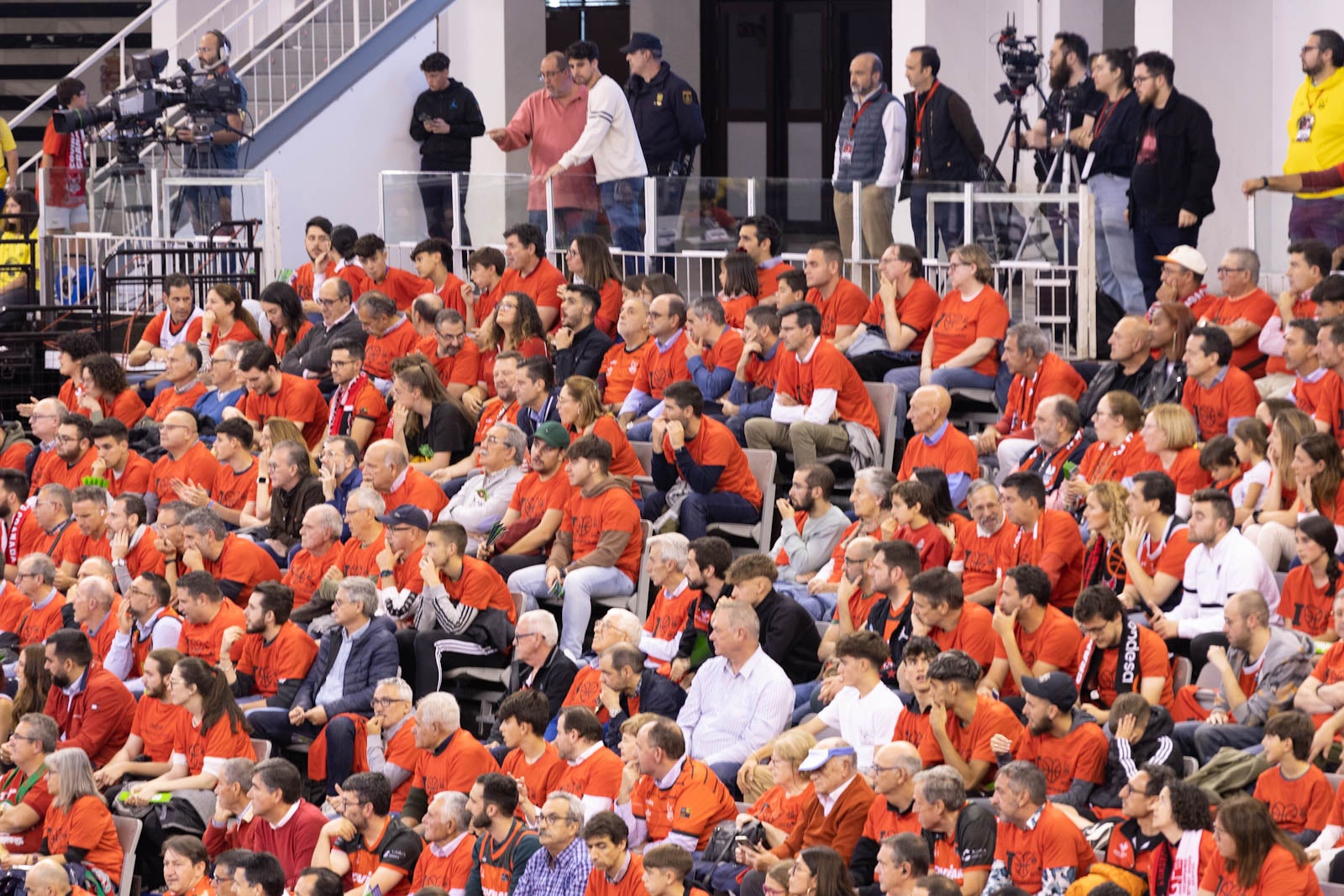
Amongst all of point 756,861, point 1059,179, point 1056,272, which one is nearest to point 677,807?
point 756,861

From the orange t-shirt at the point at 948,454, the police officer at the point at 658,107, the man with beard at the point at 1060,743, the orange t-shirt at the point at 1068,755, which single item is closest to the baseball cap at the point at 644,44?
the police officer at the point at 658,107

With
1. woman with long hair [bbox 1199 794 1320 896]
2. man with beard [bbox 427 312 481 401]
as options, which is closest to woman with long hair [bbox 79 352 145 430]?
man with beard [bbox 427 312 481 401]

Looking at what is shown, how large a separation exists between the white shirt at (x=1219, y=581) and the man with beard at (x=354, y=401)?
4990mm

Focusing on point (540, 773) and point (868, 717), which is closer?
point (868, 717)

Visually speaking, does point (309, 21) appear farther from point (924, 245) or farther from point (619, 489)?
point (619, 489)

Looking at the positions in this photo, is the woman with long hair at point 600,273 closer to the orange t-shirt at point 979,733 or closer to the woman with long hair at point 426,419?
the woman with long hair at point 426,419

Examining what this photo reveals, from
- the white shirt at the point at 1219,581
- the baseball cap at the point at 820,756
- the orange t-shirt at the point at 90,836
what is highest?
the white shirt at the point at 1219,581

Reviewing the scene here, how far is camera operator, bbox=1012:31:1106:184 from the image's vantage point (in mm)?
12250

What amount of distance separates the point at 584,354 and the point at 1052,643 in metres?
4.29

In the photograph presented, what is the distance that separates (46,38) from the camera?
814 inches

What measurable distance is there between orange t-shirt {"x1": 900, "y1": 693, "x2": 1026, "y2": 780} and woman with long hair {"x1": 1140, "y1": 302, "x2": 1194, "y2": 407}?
2634 mm

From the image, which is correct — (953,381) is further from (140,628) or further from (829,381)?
(140,628)

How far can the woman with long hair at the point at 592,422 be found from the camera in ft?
33.9

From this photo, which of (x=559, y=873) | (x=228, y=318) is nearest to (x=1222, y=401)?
(x=559, y=873)
